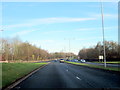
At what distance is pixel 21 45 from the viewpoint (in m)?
95.4

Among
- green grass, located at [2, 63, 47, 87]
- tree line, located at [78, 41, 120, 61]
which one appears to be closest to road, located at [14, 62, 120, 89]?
green grass, located at [2, 63, 47, 87]

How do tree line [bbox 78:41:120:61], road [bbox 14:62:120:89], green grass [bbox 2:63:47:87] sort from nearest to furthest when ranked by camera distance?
1. road [bbox 14:62:120:89]
2. green grass [bbox 2:63:47:87]
3. tree line [bbox 78:41:120:61]

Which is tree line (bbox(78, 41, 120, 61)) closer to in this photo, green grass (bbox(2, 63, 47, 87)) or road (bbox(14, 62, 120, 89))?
green grass (bbox(2, 63, 47, 87))

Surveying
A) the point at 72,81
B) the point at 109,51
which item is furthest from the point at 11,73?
the point at 109,51

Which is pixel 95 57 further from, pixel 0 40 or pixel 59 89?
pixel 59 89

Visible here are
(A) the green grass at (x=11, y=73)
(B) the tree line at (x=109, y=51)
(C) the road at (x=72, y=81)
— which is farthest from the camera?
(B) the tree line at (x=109, y=51)

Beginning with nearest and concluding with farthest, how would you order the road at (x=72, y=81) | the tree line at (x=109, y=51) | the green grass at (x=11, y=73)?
the road at (x=72, y=81) < the green grass at (x=11, y=73) < the tree line at (x=109, y=51)

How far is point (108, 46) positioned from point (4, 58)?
175 ft

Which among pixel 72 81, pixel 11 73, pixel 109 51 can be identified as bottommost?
pixel 11 73

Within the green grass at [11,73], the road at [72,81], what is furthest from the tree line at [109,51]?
the road at [72,81]

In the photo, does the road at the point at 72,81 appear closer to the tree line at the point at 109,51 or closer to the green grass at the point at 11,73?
the green grass at the point at 11,73

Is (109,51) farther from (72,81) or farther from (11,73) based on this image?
(72,81)

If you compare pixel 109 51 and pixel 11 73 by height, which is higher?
pixel 109 51

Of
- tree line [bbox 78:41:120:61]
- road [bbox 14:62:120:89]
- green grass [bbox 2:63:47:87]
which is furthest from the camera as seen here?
tree line [bbox 78:41:120:61]
